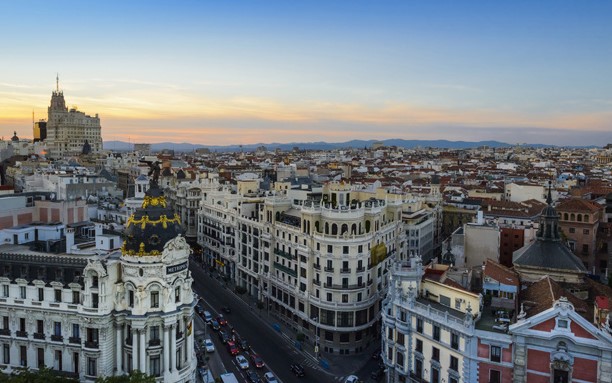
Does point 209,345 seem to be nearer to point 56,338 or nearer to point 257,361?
point 257,361

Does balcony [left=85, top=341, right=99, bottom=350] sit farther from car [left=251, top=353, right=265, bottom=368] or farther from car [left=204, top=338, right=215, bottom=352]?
car [left=251, top=353, right=265, bottom=368]

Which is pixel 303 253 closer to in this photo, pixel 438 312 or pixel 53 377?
pixel 438 312

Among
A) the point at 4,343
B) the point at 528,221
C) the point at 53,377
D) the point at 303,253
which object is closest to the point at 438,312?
the point at 303,253

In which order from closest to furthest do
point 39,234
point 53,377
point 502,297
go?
point 53,377
point 502,297
point 39,234

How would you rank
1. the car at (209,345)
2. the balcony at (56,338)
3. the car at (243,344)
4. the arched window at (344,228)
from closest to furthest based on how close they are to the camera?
the balcony at (56,338) → the car at (209,345) → the car at (243,344) → the arched window at (344,228)

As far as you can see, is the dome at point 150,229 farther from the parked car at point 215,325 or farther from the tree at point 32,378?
the parked car at point 215,325

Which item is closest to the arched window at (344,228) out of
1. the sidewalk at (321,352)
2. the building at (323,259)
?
the building at (323,259)

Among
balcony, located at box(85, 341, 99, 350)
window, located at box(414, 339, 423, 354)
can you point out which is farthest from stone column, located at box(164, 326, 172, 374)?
window, located at box(414, 339, 423, 354)
